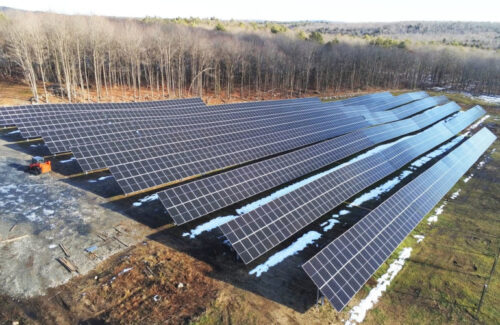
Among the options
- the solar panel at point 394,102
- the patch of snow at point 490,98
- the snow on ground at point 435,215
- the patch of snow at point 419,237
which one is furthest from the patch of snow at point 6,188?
the patch of snow at point 490,98

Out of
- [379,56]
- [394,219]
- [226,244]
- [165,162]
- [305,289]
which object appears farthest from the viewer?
[379,56]

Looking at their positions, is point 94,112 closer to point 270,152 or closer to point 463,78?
point 270,152

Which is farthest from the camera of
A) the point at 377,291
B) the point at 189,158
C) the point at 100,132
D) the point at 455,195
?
the point at 100,132

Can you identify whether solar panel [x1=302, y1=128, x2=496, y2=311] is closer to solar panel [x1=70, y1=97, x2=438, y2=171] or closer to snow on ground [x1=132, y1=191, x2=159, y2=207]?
snow on ground [x1=132, y1=191, x2=159, y2=207]

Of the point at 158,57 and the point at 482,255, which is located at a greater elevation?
the point at 158,57

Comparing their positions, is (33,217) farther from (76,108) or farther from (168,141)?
(76,108)

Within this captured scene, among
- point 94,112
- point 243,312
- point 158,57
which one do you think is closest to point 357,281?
point 243,312

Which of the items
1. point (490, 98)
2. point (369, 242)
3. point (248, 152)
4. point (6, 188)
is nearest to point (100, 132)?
point (6, 188)
